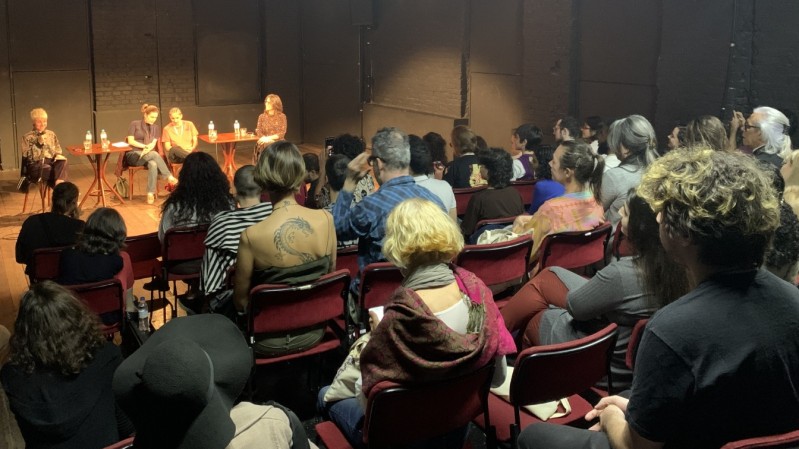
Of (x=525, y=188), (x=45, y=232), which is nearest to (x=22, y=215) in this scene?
(x=45, y=232)

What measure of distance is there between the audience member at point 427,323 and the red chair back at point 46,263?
2.68 m

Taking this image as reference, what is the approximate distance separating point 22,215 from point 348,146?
4.92m

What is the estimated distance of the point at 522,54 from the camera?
10.6 metres

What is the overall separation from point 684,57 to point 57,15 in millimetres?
9050

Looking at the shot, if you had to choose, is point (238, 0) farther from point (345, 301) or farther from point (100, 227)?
point (345, 301)

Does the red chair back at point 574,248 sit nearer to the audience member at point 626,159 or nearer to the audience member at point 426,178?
the audience member at point 626,159

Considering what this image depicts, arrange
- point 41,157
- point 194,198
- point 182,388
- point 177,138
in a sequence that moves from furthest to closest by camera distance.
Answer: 1. point 177,138
2. point 41,157
3. point 194,198
4. point 182,388

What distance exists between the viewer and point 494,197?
5309 mm

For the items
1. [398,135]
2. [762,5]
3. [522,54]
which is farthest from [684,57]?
[398,135]

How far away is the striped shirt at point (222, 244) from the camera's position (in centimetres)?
445


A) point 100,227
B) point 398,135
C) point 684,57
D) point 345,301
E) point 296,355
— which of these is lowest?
point 296,355

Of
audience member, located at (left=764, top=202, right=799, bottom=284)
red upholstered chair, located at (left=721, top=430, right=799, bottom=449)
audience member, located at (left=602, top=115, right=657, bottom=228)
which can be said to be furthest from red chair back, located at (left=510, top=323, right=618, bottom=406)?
audience member, located at (left=602, top=115, right=657, bottom=228)

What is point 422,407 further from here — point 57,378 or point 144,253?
point 144,253

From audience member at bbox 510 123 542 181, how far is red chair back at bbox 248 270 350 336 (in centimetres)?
371
